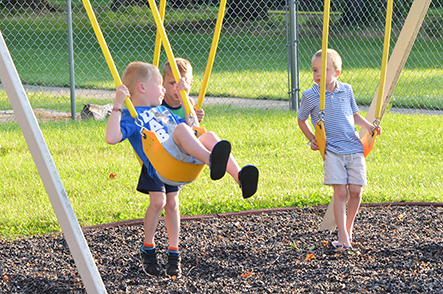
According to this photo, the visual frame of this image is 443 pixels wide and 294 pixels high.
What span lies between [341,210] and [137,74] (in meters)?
1.59

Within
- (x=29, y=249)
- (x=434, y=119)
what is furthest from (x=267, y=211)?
(x=434, y=119)

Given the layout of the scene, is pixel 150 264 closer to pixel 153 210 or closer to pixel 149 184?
pixel 153 210

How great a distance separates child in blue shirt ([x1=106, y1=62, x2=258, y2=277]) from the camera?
257cm

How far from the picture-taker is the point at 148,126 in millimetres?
2951

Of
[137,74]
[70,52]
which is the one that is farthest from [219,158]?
[70,52]

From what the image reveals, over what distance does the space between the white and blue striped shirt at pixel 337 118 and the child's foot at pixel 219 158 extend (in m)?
1.17

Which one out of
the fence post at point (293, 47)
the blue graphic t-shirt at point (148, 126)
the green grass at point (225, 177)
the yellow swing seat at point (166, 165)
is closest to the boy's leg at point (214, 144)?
the yellow swing seat at point (166, 165)

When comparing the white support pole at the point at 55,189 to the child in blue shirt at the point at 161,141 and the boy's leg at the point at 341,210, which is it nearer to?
the child in blue shirt at the point at 161,141

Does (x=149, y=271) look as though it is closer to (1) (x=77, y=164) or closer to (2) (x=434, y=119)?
(1) (x=77, y=164)

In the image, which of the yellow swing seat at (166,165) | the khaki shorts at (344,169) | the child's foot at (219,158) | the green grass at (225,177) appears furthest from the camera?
the green grass at (225,177)

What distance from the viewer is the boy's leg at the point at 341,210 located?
345 centimetres

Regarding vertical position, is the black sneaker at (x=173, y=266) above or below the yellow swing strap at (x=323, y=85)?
below

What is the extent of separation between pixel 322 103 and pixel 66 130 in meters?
4.92

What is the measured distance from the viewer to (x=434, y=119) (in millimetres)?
7984
